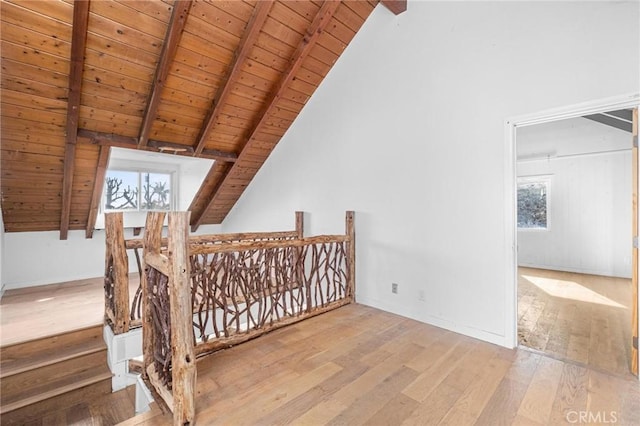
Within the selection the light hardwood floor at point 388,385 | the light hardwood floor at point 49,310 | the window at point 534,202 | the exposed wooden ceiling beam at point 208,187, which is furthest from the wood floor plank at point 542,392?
the window at point 534,202

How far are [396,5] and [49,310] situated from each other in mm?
5369

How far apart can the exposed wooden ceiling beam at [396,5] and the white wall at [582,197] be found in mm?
4413

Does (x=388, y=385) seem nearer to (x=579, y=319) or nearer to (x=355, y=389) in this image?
(x=355, y=389)

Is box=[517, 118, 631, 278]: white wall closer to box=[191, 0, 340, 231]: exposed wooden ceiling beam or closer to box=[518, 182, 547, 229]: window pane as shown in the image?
box=[518, 182, 547, 229]: window pane

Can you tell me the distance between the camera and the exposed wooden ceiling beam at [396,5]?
3361 mm

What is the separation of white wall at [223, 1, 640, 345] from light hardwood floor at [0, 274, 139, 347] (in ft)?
9.93

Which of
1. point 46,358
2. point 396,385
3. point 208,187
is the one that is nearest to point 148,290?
point 46,358

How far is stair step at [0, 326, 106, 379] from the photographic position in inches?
106

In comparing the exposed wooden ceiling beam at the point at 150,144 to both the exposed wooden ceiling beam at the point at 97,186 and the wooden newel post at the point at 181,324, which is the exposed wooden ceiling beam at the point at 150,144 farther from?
the wooden newel post at the point at 181,324

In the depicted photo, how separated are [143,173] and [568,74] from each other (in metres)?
6.04

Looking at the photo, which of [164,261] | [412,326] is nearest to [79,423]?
[164,261]

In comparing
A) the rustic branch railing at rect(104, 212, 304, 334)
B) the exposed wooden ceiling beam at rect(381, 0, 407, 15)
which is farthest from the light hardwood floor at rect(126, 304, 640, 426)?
the exposed wooden ceiling beam at rect(381, 0, 407, 15)

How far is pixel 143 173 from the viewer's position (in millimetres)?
5441

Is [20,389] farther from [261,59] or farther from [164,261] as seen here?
[261,59]
